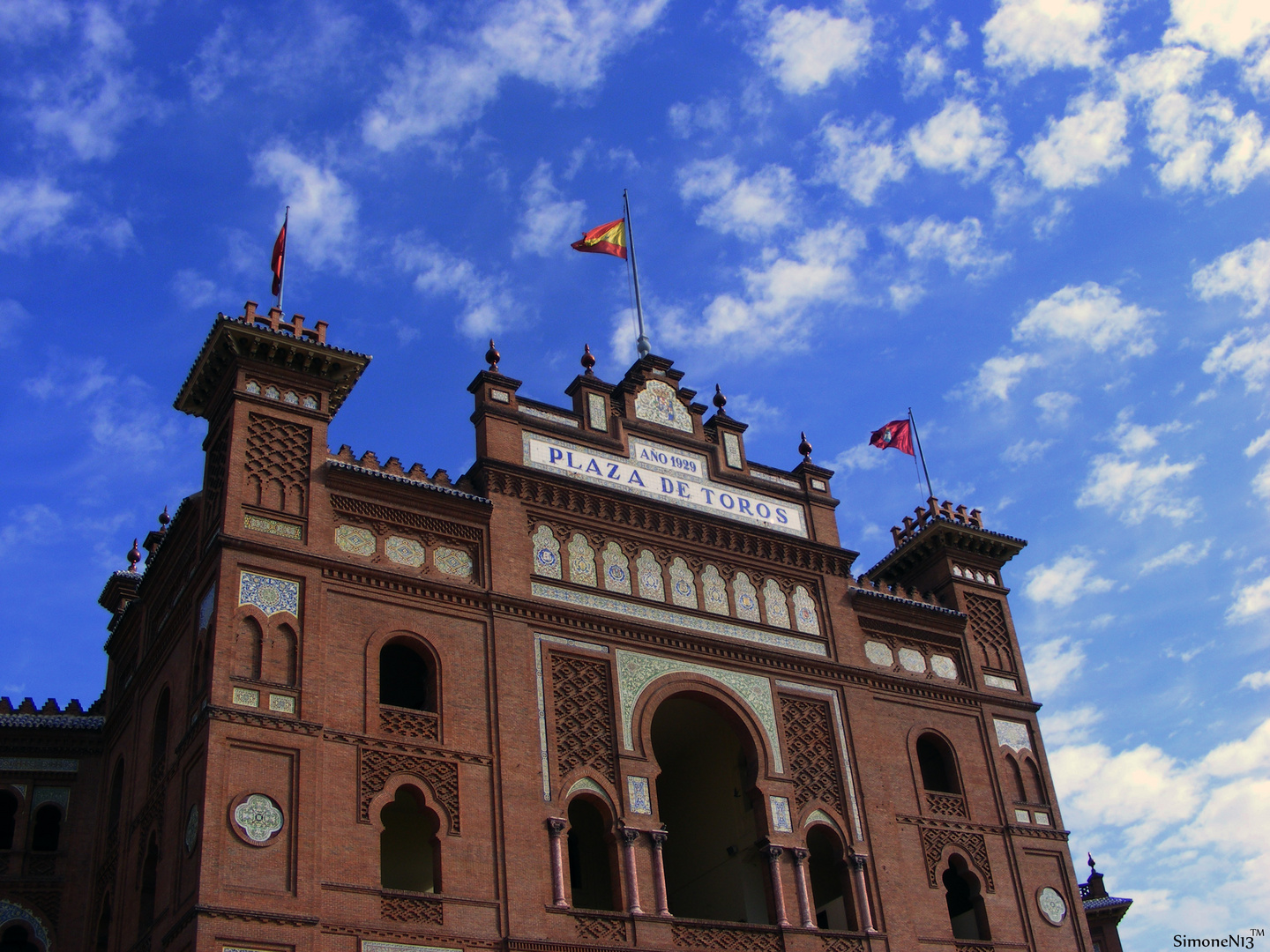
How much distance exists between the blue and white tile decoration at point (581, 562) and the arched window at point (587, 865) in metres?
5.11

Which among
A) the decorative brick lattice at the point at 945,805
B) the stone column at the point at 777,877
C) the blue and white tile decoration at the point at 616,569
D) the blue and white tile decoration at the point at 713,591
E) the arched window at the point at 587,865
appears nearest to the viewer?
the stone column at the point at 777,877

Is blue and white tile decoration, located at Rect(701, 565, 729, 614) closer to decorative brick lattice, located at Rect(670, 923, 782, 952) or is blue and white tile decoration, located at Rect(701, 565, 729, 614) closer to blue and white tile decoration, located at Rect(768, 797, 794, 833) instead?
blue and white tile decoration, located at Rect(768, 797, 794, 833)

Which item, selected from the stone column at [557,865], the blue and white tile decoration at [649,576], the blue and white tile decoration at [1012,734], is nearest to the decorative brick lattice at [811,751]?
the blue and white tile decoration at [649,576]

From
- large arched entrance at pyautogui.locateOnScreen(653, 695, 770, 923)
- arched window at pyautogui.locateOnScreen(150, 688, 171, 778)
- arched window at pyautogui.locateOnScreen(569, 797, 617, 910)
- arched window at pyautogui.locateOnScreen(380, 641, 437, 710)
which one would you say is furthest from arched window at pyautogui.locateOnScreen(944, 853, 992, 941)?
arched window at pyautogui.locateOnScreen(150, 688, 171, 778)

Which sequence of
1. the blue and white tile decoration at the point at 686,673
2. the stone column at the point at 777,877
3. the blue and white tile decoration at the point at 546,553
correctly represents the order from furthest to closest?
the blue and white tile decoration at the point at 546,553, the blue and white tile decoration at the point at 686,673, the stone column at the point at 777,877

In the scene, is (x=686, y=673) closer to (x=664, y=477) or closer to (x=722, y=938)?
(x=664, y=477)

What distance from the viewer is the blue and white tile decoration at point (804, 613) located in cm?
2702

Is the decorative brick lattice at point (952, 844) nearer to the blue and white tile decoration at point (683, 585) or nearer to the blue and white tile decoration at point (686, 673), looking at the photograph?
the blue and white tile decoration at point (686, 673)

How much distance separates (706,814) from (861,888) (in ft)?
12.1

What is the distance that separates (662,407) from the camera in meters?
28.0

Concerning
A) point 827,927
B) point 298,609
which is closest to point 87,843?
point 298,609

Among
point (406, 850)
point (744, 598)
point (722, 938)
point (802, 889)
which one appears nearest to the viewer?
point (722, 938)

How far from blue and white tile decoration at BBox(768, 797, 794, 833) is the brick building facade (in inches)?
1.6

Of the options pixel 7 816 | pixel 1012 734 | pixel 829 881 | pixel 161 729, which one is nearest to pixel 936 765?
pixel 1012 734
